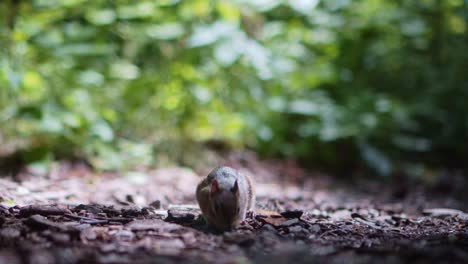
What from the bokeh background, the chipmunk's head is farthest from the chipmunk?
the bokeh background

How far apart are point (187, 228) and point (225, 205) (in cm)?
23

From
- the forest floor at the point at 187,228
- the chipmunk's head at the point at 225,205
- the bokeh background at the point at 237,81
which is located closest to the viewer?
the forest floor at the point at 187,228

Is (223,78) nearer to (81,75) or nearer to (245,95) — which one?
(245,95)

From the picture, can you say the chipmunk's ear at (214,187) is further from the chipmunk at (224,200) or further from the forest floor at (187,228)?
the forest floor at (187,228)

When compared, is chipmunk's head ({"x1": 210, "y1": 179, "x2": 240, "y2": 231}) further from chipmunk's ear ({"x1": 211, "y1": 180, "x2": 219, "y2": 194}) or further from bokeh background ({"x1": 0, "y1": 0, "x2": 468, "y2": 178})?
bokeh background ({"x1": 0, "y1": 0, "x2": 468, "y2": 178})

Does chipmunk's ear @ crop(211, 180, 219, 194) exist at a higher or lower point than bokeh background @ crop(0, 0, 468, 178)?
lower

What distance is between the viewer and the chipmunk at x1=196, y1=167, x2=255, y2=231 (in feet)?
7.67

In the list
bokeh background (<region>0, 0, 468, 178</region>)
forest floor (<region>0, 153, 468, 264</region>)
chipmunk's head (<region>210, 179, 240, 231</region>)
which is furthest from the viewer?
bokeh background (<region>0, 0, 468, 178</region>)

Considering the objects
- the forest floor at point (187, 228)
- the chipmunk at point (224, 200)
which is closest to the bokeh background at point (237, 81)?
the forest floor at point (187, 228)

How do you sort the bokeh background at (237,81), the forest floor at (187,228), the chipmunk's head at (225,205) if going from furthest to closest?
the bokeh background at (237,81) < the chipmunk's head at (225,205) < the forest floor at (187,228)

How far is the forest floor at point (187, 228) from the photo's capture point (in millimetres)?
1906

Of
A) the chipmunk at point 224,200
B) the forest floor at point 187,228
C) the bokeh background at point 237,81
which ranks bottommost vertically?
the forest floor at point 187,228

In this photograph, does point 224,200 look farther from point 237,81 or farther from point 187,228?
point 237,81

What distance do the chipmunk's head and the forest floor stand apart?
72 mm
